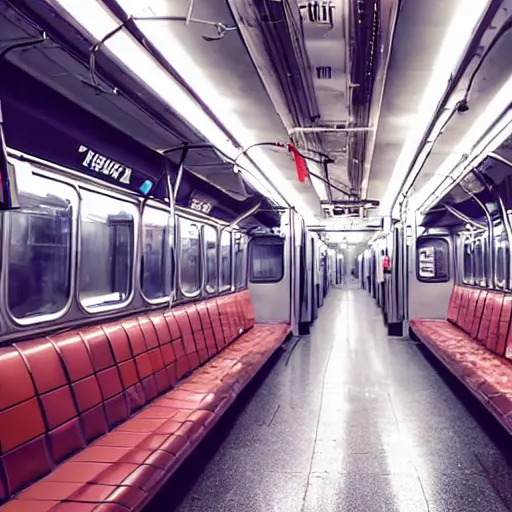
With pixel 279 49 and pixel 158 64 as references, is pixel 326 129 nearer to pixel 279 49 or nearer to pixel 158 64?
pixel 279 49

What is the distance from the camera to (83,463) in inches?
81.7

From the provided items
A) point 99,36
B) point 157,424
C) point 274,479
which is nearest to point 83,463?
point 157,424

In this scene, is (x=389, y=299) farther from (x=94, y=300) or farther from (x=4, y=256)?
(x=4, y=256)

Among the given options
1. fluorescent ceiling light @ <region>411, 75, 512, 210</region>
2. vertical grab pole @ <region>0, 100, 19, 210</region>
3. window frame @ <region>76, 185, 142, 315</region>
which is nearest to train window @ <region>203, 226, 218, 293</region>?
window frame @ <region>76, 185, 142, 315</region>

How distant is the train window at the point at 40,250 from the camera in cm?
225

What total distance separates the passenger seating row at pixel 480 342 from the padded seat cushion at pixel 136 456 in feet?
6.11

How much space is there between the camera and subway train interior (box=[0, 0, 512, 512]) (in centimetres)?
191

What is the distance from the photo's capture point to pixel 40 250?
2441 millimetres

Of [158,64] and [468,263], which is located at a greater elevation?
[158,64]

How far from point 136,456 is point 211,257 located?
3864 mm

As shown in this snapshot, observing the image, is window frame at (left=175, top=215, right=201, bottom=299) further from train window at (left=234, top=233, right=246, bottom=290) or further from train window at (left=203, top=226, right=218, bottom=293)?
Answer: train window at (left=234, top=233, right=246, bottom=290)

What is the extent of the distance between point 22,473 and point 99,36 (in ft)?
5.55

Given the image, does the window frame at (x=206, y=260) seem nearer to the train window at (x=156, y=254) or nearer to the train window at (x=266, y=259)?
the train window at (x=156, y=254)

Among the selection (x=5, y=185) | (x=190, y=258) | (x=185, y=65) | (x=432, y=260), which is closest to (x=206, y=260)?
(x=190, y=258)
